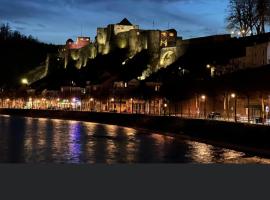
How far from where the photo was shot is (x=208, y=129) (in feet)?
117

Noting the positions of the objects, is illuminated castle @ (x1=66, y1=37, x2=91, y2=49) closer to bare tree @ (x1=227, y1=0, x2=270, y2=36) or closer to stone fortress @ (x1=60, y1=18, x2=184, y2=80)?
stone fortress @ (x1=60, y1=18, x2=184, y2=80)

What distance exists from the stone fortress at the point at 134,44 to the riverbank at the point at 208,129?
89.2 ft

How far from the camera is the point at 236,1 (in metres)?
70.2

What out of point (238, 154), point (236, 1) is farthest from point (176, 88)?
point (238, 154)

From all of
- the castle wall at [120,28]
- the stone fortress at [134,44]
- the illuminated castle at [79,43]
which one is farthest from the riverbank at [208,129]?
the illuminated castle at [79,43]

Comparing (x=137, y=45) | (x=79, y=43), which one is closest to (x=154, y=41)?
(x=137, y=45)

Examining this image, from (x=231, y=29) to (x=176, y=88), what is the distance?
17.7 meters

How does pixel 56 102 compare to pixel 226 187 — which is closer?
pixel 226 187

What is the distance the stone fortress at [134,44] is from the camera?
85.9 m

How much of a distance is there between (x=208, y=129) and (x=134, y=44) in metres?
62.2

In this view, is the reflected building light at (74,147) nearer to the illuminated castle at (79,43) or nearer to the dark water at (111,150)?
the dark water at (111,150)

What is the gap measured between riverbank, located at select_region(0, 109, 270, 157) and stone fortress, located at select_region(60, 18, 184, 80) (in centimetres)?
2720

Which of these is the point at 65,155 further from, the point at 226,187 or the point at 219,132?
the point at 226,187

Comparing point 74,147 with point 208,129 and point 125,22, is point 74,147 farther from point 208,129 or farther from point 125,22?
point 125,22
